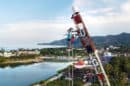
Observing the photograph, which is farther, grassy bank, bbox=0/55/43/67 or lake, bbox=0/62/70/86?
grassy bank, bbox=0/55/43/67

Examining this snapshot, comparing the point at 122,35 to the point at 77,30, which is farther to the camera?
A: the point at 122,35

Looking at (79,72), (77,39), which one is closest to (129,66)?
(79,72)

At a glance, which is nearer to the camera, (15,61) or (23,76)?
(23,76)

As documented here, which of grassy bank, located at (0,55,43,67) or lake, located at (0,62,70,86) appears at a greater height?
grassy bank, located at (0,55,43,67)

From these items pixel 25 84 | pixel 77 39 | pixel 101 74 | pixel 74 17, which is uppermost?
pixel 74 17

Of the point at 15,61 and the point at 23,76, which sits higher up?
the point at 15,61

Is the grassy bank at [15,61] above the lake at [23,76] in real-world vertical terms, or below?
above

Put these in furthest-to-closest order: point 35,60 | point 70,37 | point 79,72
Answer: point 35,60 → point 79,72 → point 70,37

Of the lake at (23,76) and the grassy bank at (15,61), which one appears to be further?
the grassy bank at (15,61)

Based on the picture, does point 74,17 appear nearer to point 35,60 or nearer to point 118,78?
point 118,78

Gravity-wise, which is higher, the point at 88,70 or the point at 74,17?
the point at 74,17

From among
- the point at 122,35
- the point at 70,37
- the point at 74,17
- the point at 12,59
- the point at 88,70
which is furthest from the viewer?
the point at 122,35
